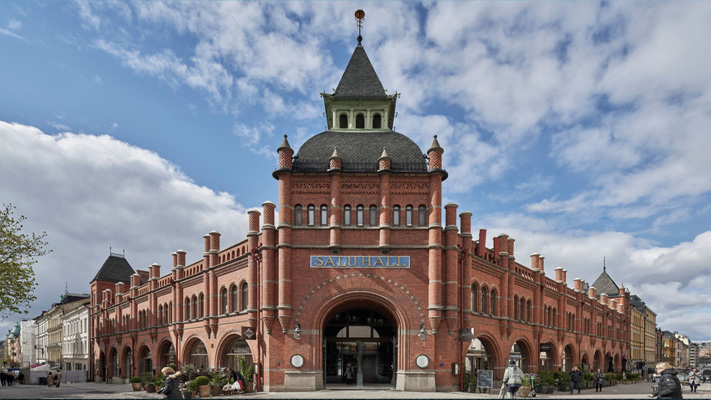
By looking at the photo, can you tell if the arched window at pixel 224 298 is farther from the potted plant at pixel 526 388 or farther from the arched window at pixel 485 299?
the potted plant at pixel 526 388

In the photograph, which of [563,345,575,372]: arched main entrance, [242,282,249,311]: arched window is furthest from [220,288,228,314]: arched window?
[563,345,575,372]: arched main entrance

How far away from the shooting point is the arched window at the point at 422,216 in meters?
32.6

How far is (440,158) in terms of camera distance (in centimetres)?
3319

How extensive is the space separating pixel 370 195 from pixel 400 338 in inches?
307

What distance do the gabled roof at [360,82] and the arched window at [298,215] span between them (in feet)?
31.9

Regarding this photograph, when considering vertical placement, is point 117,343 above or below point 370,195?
below

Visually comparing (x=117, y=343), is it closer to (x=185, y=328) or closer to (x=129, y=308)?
(x=129, y=308)

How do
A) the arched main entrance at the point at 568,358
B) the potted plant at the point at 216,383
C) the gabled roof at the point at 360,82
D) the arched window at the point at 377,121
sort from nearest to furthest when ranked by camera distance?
the potted plant at the point at 216,383
the arched window at the point at 377,121
the gabled roof at the point at 360,82
the arched main entrance at the point at 568,358

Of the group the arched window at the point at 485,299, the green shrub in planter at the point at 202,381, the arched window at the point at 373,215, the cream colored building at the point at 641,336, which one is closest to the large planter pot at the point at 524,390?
the arched window at the point at 485,299

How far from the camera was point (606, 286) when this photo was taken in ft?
276

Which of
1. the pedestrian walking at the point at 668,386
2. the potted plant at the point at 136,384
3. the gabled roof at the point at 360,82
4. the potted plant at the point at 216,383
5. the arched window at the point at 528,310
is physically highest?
the gabled roof at the point at 360,82

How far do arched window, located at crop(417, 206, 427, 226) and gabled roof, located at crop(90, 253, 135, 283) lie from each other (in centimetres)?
5197

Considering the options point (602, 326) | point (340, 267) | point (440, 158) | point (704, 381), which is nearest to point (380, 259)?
point (340, 267)

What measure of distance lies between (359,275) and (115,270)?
5184 centimetres
